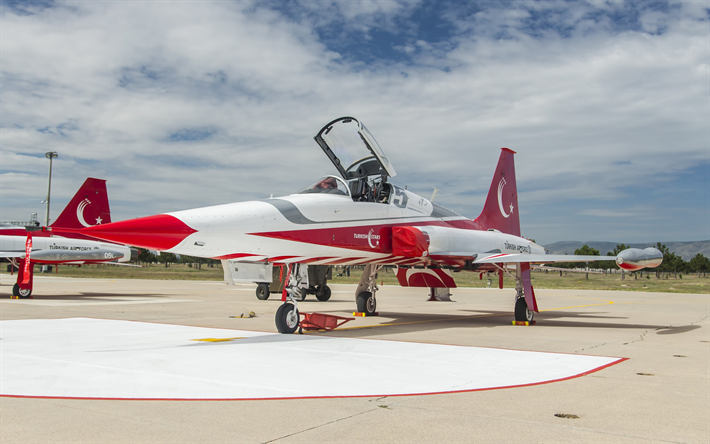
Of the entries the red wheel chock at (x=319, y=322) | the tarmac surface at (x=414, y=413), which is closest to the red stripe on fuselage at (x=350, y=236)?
the red wheel chock at (x=319, y=322)

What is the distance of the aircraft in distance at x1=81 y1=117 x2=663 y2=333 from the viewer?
26.7 feet

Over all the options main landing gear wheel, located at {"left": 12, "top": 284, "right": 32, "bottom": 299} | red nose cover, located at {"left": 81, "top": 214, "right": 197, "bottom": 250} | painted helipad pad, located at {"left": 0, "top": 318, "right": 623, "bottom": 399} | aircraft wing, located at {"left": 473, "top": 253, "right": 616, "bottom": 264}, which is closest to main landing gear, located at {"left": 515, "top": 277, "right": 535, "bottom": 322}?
aircraft wing, located at {"left": 473, "top": 253, "right": 616, "bottom": 264}

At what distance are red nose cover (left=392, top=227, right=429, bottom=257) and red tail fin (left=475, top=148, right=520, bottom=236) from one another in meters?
5.04

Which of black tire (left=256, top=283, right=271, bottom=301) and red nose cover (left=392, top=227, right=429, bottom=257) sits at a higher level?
red nose cover (left=392, top=227, right=429, bottom=257)

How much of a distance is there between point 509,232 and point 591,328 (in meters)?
5.89

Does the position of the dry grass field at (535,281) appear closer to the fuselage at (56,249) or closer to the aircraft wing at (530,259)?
the aircraft wing at (530,259)

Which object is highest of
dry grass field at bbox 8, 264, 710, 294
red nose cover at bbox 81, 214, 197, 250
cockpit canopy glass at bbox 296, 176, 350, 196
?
cockpit canopy glass at bbox 296, 176, 350, 196

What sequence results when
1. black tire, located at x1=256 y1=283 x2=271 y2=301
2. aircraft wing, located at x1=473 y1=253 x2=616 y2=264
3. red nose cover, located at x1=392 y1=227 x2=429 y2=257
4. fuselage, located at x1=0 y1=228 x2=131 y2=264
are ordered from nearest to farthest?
red nose cover, located at x1=392 y1=227 x2=429 y2=257 → aircraft wing, located at x1=473 y1=253 x2=616 y2=264 → black tire, located at x1=256 y1=283 x2=271 y2=301 → fuselage, located at x1=0 y1=228 x2=131 y2=264

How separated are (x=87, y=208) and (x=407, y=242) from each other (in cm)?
1931

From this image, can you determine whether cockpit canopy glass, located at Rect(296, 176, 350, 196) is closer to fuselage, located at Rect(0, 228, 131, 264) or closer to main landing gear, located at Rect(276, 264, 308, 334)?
main landing gear, located at Rect(276, 264, 308, 334)

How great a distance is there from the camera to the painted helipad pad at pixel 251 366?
5.31m

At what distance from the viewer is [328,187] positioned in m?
10.6

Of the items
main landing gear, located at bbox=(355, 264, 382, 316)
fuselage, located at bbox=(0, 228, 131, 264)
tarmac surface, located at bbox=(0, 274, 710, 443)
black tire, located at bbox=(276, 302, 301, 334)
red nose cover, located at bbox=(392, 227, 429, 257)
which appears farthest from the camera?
fuselage, located at bbox=(0, 228, 131, 264)

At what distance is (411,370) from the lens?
646cm
